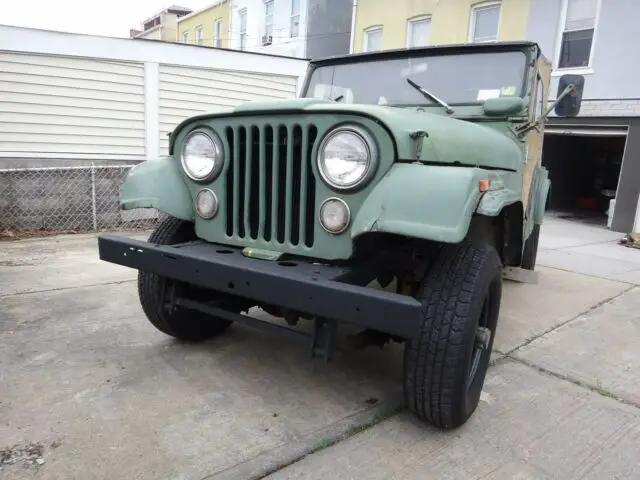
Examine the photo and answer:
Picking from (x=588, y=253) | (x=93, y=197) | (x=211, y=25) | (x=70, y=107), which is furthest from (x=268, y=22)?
(x=588, y=253)

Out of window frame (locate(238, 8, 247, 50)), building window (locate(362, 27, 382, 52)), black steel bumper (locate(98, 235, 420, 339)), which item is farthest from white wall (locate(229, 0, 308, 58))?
black steel bumper (locate(98, 235, 420, 339))

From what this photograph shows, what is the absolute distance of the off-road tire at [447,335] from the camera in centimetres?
199

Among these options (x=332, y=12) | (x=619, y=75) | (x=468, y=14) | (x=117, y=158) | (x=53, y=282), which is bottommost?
(x=53, y=282)

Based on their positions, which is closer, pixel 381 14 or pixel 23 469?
pixel 23 469

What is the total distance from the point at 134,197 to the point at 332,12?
47.9ft

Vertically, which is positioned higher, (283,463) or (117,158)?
(117,158)

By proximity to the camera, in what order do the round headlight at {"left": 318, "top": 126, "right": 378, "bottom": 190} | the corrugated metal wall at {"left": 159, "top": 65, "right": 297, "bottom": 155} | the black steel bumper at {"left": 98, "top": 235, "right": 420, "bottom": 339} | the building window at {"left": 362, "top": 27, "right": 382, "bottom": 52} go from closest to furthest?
the black steel bumper at {"left": 98, "top": 235, "right": 420, "bottom": 339}
the round headlight at {"left": 318, "top": 126, "right": 378, "bottom": 190}
the corrugated metal wall at {"left": 159, "top": 65, "right": 297, "bottom": 155}
the building window at {"left": 362, "top": 27, "right": 382, "bottom": 52}

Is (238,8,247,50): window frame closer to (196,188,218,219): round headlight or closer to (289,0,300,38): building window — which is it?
(289,0,300,38): building window

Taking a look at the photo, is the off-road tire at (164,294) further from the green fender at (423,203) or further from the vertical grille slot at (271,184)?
the green fender at (423,203)

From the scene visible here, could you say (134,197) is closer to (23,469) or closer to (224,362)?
(224,362)

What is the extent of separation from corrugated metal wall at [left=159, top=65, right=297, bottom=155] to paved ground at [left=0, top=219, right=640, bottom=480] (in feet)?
14.2

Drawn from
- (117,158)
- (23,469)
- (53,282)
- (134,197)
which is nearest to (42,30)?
(117,158)

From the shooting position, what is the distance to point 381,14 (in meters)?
12.5

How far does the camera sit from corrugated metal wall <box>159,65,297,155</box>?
7426 mm
